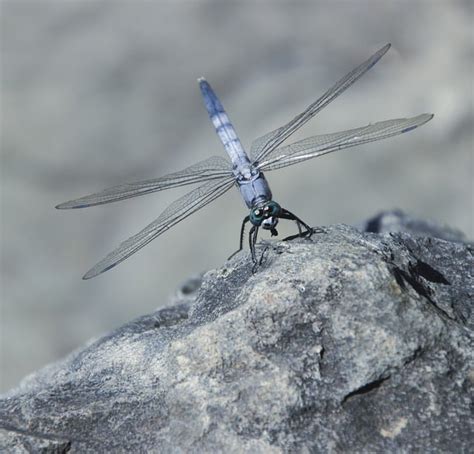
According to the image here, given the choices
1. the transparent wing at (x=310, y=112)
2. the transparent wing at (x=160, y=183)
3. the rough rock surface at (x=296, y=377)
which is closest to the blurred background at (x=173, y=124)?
the transparent wing at (x=310, y=112)

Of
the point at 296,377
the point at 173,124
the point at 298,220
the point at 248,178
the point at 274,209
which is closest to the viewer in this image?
the point at 296,377

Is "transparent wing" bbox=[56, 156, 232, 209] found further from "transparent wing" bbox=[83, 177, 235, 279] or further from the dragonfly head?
the dragonfly head

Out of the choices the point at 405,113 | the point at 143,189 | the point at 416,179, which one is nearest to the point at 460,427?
the point at 143,189

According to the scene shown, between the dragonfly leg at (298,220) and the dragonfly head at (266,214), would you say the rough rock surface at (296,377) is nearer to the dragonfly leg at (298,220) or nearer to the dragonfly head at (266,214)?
the dragonfly leg at (298,220)

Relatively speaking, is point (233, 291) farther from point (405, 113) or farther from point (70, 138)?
point (70, 138)

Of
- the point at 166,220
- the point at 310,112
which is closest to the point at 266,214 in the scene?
the point at 166,220

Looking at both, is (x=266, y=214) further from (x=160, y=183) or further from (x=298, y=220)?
(x=160, y=183)

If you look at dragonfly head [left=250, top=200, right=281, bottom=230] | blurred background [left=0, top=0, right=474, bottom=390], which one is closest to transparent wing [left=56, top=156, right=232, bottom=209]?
dragonfly head [left=250, top=200, right=281, bottom=230]
